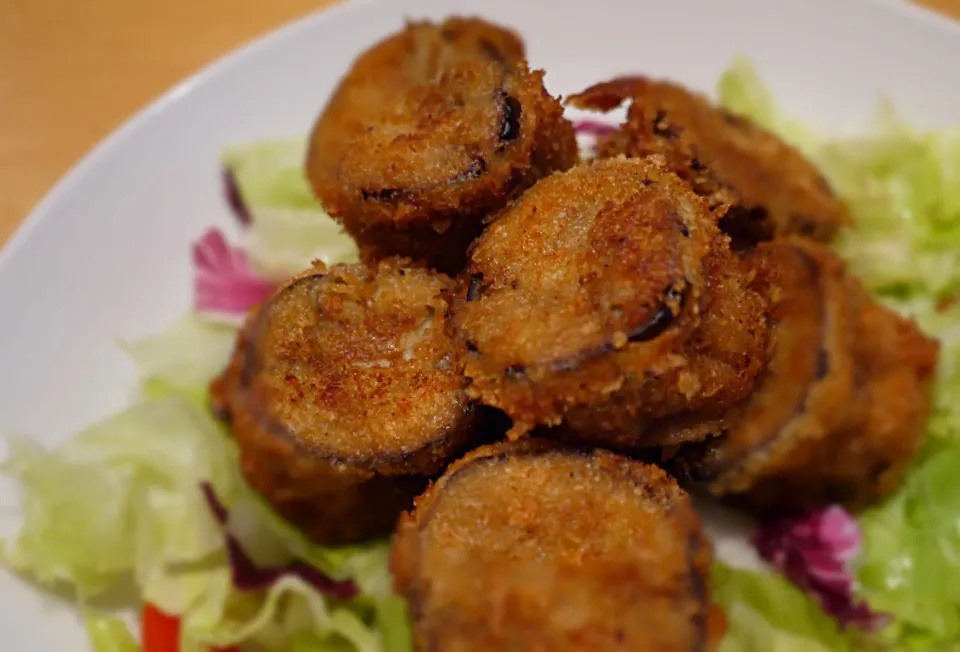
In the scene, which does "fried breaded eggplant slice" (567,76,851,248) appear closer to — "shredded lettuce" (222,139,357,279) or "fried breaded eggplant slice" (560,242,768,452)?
"fried breaded eggplant slice" (560,242,768,452)

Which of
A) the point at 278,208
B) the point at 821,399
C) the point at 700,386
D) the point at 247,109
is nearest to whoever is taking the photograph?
the point at 700,386

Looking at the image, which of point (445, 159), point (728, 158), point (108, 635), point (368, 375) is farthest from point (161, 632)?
point (728, 158)

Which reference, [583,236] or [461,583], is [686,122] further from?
[461,583]

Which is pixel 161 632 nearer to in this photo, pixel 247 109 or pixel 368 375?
pixel 368 375

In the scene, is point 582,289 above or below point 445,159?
below

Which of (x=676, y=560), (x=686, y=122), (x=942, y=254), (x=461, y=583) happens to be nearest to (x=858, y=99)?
(x=942, y=254)

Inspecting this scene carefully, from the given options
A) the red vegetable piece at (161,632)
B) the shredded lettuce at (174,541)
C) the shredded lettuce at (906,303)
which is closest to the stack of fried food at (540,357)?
the shredded lettuce at (174,541)
